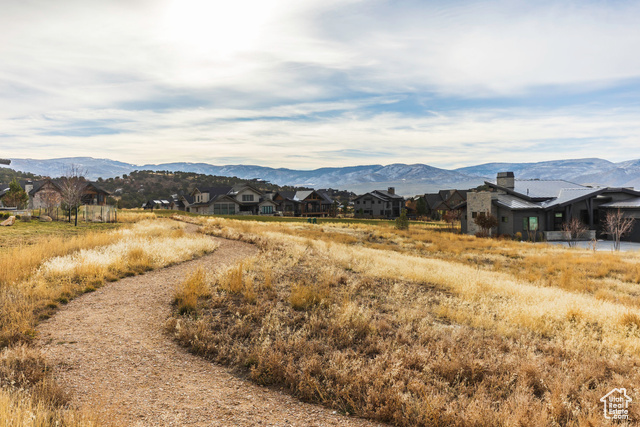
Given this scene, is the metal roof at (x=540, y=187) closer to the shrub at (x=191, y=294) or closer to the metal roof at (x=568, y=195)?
the metal roof at (x=568, y=195)

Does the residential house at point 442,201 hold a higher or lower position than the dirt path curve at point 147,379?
higher

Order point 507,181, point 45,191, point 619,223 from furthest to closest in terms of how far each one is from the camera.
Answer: point 45,191 < point 507,181 < point 619,223

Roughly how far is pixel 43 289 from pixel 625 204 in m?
46.9

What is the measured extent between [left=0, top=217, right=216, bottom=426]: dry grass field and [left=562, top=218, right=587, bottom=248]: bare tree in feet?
116

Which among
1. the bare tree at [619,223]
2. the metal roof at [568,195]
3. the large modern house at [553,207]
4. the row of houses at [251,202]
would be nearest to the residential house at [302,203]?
the row of houses at [251,202]

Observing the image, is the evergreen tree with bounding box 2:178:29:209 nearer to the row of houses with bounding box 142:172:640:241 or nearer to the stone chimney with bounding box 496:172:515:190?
the row of houses with bounding box 142:172:640:241

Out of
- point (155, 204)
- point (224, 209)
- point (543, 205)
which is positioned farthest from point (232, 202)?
point (543, 205)

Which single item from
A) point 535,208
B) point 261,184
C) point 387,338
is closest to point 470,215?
point 535,208

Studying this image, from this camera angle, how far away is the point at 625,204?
35.5 m

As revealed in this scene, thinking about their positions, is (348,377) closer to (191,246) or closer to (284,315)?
(284,315)

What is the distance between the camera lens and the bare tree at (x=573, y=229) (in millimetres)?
35256

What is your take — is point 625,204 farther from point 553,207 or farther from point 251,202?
point 251,202

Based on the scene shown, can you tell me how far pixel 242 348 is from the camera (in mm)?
6711

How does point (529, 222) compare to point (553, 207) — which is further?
point (529, 222)
